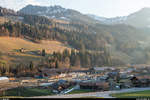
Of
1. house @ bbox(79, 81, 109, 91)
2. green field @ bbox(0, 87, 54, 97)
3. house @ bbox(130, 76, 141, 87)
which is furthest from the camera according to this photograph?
house @ bbox(130, 76, 141, 87)

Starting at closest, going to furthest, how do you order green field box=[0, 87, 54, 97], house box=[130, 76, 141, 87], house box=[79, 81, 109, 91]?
green field box=[0, 87, 54, 97]
house box=[79, 81, 109, 91]
house box=[130, 76, 141, 87]

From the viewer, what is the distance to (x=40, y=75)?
84750mm

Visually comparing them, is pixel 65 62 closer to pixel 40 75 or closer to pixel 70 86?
pixel 40 75

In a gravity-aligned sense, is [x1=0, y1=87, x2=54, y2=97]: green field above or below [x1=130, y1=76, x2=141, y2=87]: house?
below

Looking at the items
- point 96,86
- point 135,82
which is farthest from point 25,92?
point 135,82

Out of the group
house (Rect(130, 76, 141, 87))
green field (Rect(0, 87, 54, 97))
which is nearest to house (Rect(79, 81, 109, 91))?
house (Rect(130, 76, 141, 87))

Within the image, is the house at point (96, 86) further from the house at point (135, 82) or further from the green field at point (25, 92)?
the green field at point (25, 92)

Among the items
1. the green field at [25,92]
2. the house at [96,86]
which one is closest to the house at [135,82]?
the house at [96,86]

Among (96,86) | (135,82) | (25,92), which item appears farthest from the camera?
(135,82)

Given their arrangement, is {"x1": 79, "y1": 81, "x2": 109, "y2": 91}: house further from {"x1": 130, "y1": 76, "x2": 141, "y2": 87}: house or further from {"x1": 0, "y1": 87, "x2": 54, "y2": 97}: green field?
{"x1": 0, "y1": 87, "x2": 54, "y2": 97}: green field

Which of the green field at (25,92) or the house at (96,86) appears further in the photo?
the house at (96,86)

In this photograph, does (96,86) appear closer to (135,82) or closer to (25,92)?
(135,82)

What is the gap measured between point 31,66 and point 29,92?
39.7m

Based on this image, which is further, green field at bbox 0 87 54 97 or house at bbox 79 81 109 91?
house at bbox 79 81 109 91
